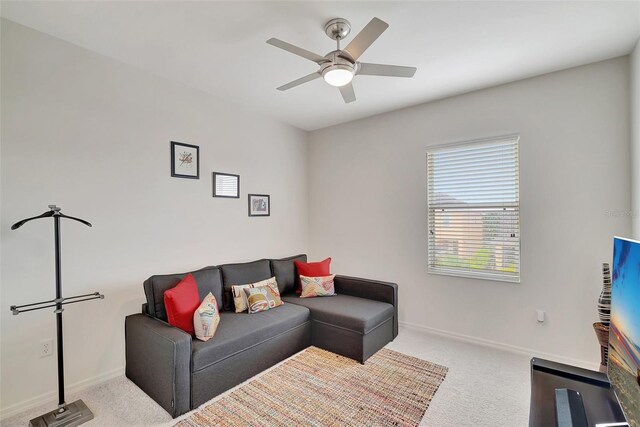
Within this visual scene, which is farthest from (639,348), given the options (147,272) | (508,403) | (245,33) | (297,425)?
(147,272)

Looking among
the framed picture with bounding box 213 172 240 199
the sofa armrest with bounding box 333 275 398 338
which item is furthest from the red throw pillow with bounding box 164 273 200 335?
the sofa armrest with bounding box 333 275 398 338

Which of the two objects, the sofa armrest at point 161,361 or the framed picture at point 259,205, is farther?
the framed picture at point 259,205

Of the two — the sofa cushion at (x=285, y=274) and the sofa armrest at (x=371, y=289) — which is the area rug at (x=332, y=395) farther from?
the sofa cushion at (x=285, y=274)

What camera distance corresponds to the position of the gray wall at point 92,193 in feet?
6.95

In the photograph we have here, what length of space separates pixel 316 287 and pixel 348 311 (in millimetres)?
640

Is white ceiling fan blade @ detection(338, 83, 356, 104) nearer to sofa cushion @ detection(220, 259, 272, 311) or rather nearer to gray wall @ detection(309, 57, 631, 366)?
gray wall @ detection(309, 57, 631, 366)

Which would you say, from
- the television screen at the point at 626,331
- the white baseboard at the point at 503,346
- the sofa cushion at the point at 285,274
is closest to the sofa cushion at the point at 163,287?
the sofa cushion at the point at 285,274

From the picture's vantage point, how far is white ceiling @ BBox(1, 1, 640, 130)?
77.7 inches

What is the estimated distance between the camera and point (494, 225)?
10.3ft

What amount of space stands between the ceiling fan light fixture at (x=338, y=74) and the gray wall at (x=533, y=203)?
1.87 metres

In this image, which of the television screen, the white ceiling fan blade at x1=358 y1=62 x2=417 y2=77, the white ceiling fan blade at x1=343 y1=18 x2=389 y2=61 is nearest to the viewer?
the television screen

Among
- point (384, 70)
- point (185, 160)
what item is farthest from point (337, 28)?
point (185, 160)

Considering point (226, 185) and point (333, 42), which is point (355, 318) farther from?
point (333, 42)

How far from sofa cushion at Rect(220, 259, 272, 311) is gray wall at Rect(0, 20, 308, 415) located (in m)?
0.35
